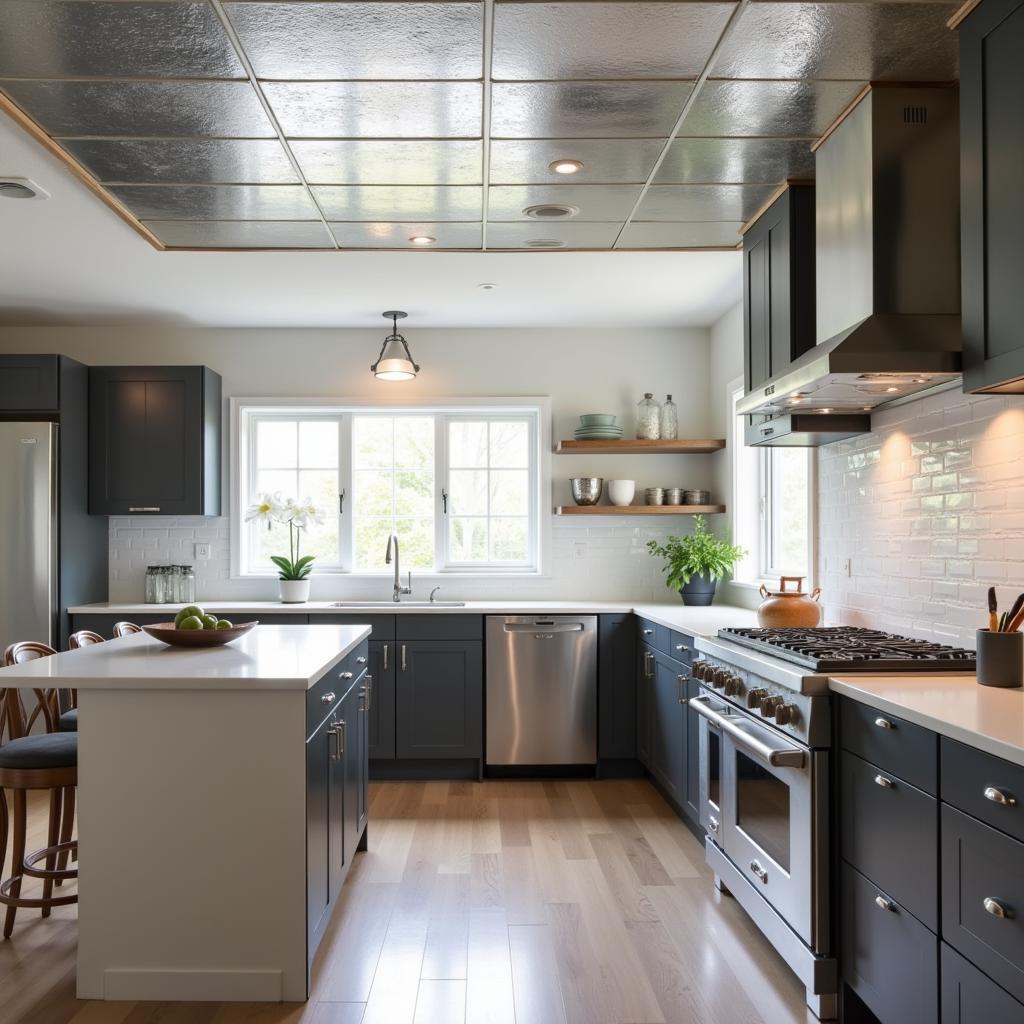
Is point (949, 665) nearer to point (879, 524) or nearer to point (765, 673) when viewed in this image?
point (765, 673)

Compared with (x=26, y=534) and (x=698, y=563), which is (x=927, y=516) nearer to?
(x=698, y=563)

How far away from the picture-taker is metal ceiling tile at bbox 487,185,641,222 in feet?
10.7

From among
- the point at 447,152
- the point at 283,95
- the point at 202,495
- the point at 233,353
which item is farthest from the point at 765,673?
the point at 233,353

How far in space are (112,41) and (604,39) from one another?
1.19 m

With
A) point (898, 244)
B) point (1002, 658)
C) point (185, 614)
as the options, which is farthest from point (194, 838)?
point (898, 244)

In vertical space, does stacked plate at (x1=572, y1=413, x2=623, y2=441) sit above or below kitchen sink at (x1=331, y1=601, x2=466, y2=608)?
above

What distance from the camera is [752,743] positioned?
2789 mm

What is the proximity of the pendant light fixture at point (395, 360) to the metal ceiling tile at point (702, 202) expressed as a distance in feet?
6.66

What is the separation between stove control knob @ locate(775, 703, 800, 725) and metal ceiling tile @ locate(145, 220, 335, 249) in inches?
96.2

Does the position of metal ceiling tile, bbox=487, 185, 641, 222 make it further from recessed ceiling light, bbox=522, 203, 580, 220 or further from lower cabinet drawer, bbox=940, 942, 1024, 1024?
lower cabinet drawer, bbox=940, 942, 1024, 1024

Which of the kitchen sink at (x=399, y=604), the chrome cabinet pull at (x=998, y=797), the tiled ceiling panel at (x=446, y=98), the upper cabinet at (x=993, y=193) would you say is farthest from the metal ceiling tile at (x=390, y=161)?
the kitchen sink at (x=399, y=604)

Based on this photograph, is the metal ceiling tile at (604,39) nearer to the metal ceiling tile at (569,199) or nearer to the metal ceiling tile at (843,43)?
the metal ceiling tile at (843,43)

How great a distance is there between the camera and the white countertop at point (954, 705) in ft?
5.65

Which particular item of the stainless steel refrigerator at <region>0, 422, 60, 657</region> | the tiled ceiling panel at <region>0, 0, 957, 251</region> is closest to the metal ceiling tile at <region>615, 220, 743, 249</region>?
the tiled ceiling panel at <region>0, 0, 957, 251</region>
